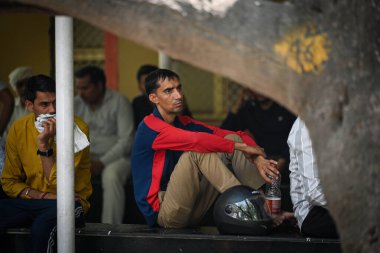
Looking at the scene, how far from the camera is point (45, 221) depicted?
591 centimetres

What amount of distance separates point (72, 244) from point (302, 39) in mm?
2567

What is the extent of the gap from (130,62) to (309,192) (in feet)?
15.3

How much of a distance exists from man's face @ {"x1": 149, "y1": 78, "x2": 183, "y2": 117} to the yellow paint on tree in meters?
3.07

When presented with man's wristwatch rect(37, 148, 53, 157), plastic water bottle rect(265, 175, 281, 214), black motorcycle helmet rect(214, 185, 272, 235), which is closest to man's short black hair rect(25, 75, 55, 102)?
man's wristwatch rect(37, 148, 53, 157)

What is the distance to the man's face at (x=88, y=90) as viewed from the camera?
8.54 meters

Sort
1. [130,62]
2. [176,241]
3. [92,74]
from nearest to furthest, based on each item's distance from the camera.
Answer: [176,241] < [92,74] < [130,62]

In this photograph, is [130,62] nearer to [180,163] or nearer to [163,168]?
[163,168]

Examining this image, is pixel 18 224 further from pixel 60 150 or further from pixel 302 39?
pixel 302 39

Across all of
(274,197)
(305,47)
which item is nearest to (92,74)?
(274,197)

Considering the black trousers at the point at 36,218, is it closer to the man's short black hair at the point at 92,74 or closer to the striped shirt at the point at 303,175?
the striped shirt at the point at 303,175

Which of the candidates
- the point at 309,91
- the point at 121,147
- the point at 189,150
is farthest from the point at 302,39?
the point at 121,147

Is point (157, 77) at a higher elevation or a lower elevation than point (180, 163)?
higher

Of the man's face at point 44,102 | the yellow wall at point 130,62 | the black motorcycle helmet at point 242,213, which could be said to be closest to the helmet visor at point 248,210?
the black motorcycle helmet at point 242,213

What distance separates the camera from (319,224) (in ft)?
18.9
